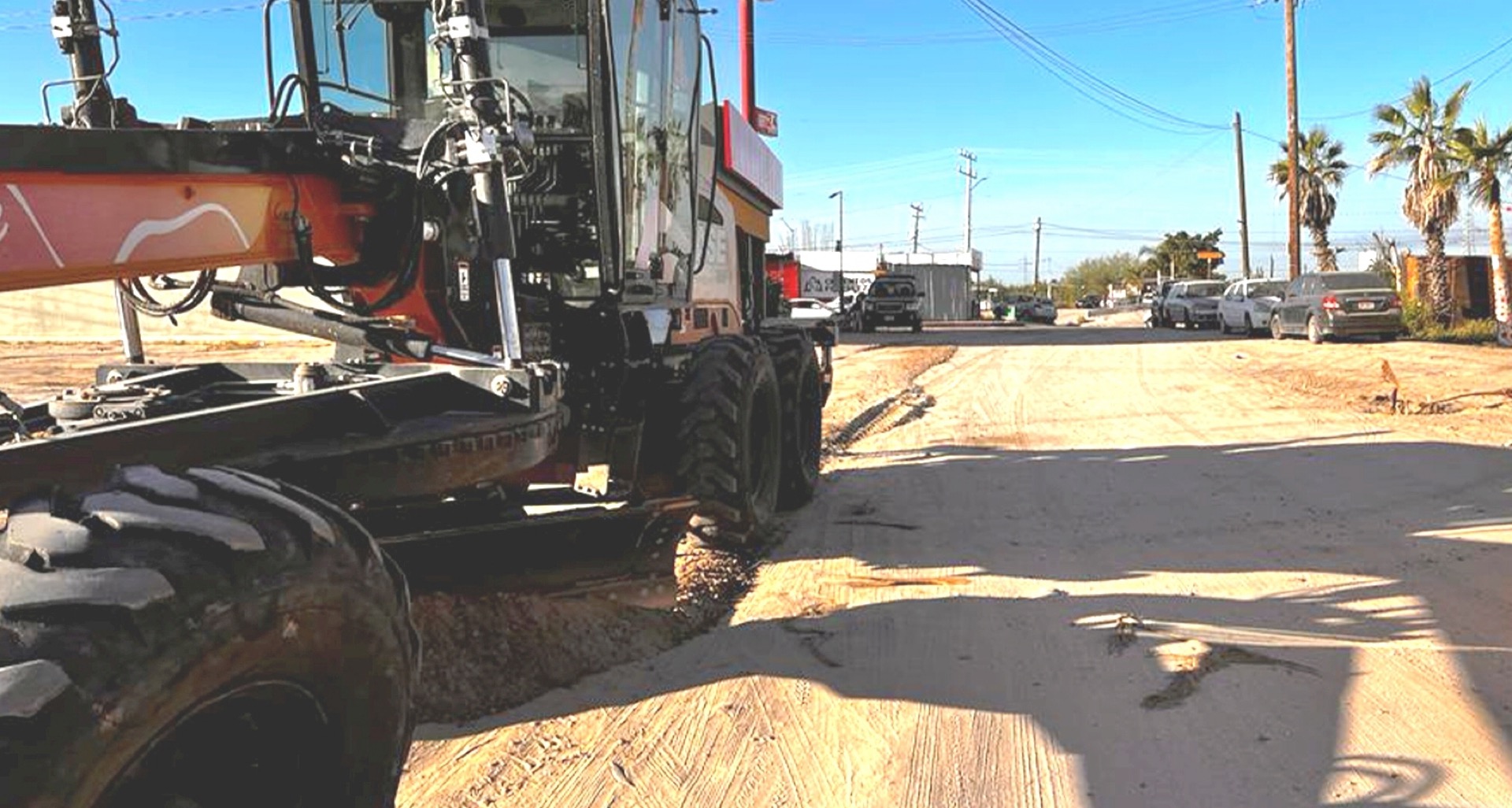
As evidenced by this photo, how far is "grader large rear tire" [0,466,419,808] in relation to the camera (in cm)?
178

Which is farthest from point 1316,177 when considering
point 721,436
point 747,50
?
point 721,436

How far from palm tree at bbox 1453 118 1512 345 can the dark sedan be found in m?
2.05

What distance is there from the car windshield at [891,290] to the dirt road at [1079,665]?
28499 millimetres

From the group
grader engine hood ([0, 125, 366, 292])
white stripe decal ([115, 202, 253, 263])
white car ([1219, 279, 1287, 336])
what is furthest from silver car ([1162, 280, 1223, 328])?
white stripe decal ([115, 202, 253, 263])

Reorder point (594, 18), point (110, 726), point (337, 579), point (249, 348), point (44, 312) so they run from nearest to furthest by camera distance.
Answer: point (110, 726)
point (337, 579)
point (594, 18)
point (249, 348)
point (44, 312)

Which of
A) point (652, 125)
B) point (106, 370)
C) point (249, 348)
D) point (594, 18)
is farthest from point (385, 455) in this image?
point (249, 348)

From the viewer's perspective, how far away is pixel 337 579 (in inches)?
89.2

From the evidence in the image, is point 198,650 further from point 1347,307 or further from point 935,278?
point 935,278

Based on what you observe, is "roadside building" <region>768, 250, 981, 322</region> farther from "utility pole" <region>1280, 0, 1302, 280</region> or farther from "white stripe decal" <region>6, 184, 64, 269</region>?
"white stripe decal" <region>6, 184, 64, 269</region>

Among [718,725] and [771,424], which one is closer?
[718,725]

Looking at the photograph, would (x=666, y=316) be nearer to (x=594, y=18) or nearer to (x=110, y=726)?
(x=594, y=18)

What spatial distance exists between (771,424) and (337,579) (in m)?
5.06

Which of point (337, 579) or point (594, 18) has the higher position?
point (594, 18)

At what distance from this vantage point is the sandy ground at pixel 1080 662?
3.60 m
